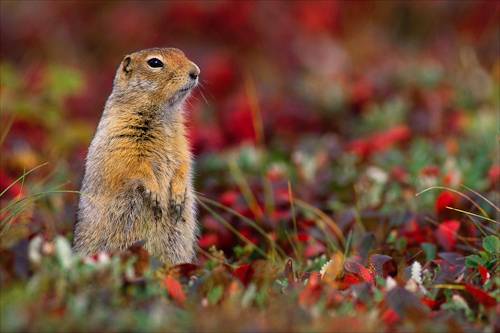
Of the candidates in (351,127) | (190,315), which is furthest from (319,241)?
(351,127)

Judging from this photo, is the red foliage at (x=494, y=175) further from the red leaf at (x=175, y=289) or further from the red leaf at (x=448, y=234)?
the red leaf at (x=175, y=289)

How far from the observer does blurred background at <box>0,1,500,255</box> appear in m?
6.25

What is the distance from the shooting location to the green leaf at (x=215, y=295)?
3.50 m

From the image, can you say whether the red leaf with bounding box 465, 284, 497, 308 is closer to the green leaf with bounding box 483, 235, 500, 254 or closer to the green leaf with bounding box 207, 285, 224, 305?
the green leaf with bounding box 483, 235, 500, 254

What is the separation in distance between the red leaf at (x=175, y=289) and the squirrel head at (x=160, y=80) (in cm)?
172

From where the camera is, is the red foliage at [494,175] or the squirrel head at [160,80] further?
the red foliage at [494,175]

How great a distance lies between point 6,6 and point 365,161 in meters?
7.25

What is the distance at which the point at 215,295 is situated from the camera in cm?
352

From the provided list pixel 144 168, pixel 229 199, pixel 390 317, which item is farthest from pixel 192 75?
pixel 390 317

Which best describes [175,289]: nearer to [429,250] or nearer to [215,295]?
[215,295]

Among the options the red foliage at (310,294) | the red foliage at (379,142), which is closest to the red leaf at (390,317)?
the red foliage at (310,294)

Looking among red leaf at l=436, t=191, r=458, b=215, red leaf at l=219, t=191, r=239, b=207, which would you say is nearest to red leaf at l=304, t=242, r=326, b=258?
red leaf at l=436, t=191, r=458, b=215

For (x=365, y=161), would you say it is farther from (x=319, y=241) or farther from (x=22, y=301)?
(x=22, y=301)

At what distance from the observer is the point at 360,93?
854 centimetres
